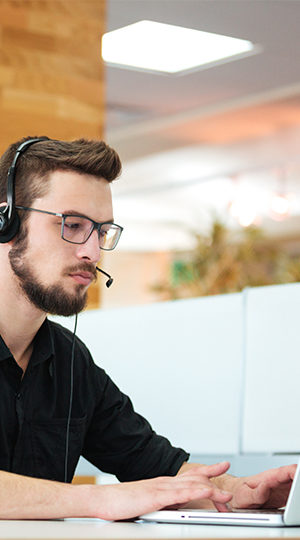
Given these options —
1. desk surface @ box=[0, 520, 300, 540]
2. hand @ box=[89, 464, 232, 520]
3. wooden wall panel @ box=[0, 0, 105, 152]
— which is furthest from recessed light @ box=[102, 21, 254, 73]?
desk surface @ box=[0, 520, 300, 540]

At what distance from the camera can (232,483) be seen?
4.70 feet

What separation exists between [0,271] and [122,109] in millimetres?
5031

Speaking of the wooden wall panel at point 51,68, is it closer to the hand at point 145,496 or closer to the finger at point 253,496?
the finger at point 253,496

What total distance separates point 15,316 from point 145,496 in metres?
0.60

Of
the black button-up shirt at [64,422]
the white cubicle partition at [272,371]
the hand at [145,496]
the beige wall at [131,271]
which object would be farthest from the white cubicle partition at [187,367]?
the beige wall at [131,271]

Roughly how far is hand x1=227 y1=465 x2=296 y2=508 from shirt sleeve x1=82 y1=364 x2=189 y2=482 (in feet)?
0.93

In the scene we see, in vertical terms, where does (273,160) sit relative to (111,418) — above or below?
above

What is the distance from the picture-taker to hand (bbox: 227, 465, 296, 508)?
1289mm

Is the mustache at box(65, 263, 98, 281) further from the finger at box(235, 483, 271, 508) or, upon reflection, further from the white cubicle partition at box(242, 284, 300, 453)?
the white cubicle partition at box(242, 284, 300, 453)

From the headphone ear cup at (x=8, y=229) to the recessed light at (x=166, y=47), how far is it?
341 cm

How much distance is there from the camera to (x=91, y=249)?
150cm

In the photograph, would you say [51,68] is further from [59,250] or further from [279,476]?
[279,476]

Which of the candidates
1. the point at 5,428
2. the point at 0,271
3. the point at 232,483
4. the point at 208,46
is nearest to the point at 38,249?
the point at 0,271

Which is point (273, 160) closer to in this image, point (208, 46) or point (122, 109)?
point (122, 109)
